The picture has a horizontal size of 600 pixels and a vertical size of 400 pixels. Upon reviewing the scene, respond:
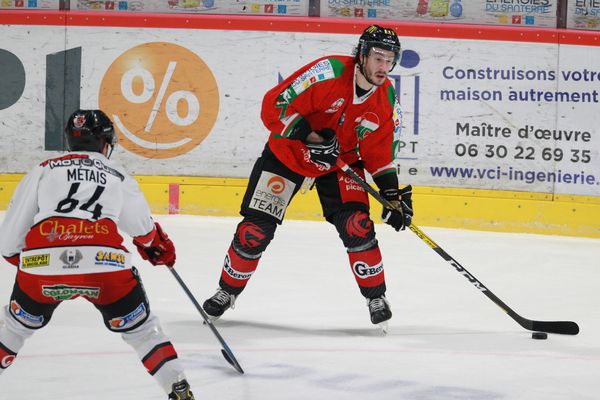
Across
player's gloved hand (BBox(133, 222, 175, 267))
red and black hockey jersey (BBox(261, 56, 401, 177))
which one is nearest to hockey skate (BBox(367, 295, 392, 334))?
red and black hockey jersey (BBox(261, 56, 401, 177))

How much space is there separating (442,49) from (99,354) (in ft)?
13.6

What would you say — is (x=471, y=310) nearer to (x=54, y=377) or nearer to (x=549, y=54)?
(x=54, y=377)

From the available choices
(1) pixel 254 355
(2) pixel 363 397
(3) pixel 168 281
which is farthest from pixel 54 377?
(3) pixel 168 281

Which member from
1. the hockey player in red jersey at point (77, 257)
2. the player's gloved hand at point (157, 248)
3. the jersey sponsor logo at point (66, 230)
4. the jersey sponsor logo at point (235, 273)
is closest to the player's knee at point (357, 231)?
the jersey sponsor logo at point (235, 273)

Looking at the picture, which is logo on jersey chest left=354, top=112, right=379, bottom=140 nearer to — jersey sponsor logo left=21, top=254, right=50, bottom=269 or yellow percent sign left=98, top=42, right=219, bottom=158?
jersey sponsor logo left=21, top=254, right=50, bottom=269

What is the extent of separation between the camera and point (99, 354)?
4.06 m

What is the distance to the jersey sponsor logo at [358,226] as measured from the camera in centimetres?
461

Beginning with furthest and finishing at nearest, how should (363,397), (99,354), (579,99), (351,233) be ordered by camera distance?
(579,99) < (351,233) < (99,354) < (363,397)

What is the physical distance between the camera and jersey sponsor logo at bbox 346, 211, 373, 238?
461cm

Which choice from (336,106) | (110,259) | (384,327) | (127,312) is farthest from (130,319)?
(336,106)

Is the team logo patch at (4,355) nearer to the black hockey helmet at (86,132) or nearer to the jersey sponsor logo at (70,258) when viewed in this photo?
the jersey sponsor logo at (70,258)

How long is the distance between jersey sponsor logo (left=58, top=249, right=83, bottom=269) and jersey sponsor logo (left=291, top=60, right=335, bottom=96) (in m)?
1.75

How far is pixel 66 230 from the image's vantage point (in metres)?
3.05

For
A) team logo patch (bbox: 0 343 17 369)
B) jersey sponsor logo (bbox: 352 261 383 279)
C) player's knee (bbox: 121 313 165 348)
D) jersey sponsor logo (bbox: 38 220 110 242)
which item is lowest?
jersey sponsor logo (bbox: 352 261 383 279)
